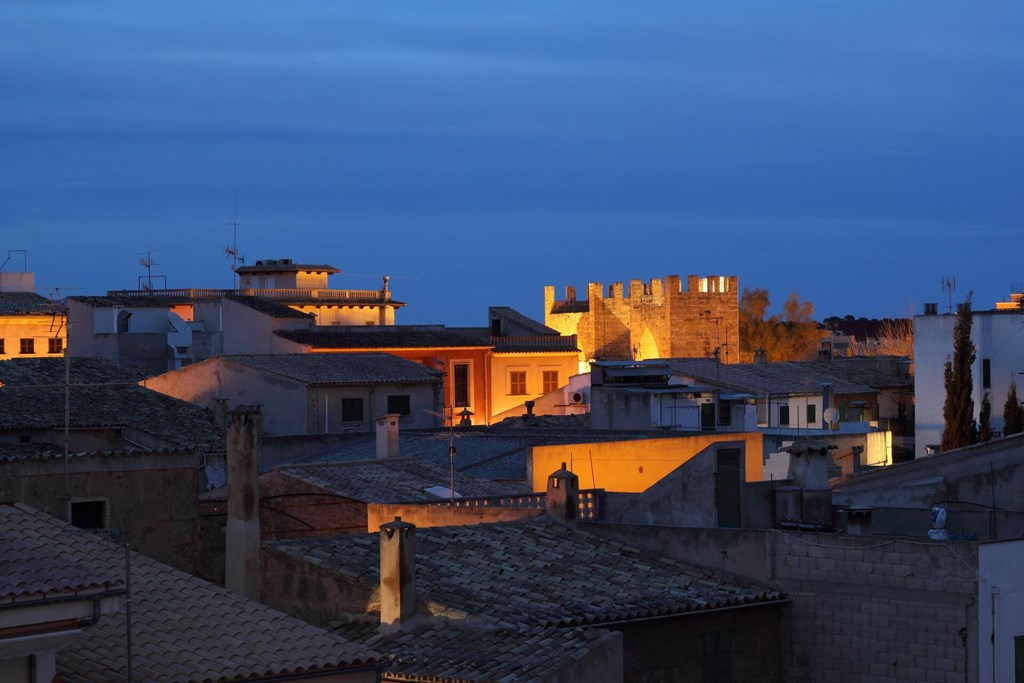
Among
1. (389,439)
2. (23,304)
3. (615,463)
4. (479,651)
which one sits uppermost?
(23,304)

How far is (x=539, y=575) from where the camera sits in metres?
13.8

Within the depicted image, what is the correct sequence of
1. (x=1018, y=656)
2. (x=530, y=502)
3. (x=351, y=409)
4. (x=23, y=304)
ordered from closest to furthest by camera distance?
(x=1018, y=656) → (x=530, y=502) → (x=351, y=409) → (x=23, y=304)

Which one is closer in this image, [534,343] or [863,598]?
[863,598]

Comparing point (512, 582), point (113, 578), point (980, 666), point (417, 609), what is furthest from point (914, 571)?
point (113, 578)

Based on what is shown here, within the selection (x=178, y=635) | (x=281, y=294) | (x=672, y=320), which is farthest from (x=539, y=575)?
(x=672, y=320)

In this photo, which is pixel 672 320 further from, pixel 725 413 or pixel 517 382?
pixel 725 413

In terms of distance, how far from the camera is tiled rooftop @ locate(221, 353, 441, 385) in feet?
112

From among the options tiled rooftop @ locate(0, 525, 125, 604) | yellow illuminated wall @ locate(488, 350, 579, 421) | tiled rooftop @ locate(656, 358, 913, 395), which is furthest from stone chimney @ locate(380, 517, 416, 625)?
yellow illuminated wall @ locate(488, 350, 579, 421)

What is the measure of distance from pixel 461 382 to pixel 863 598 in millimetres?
31813

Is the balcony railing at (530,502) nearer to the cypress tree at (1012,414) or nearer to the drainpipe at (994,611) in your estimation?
the drainpipe at (994,611)

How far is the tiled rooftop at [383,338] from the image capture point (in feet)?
139

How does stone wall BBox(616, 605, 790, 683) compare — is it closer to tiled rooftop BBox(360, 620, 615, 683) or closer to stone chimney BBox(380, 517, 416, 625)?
tiled rooftop BBox(360, 620, 615, 683)

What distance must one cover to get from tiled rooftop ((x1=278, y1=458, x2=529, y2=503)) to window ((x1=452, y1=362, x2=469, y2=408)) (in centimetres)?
2270

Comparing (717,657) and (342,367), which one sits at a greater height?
(342,367)
